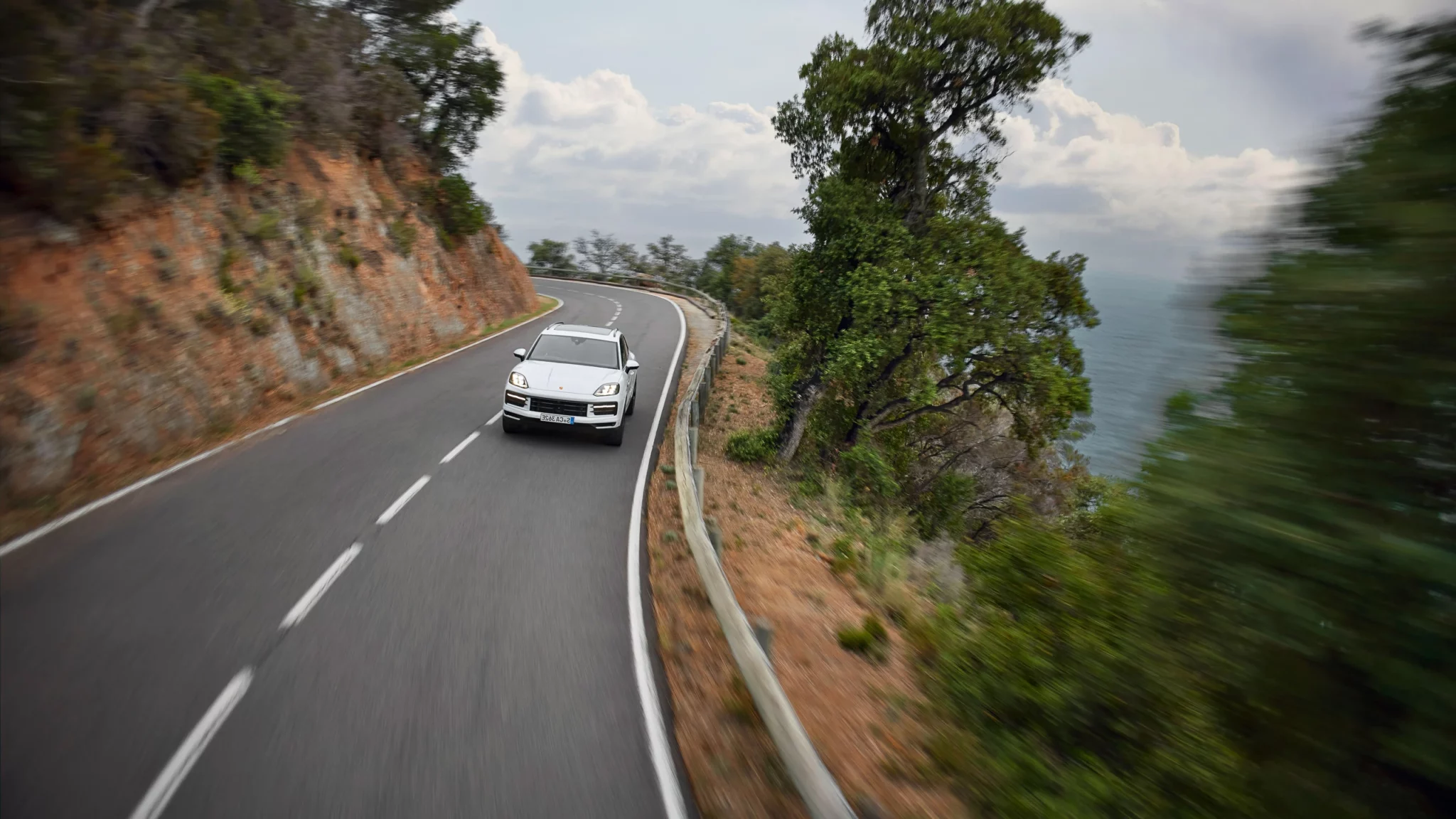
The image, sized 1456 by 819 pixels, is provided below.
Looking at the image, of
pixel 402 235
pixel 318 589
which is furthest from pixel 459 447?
pixel 402 235

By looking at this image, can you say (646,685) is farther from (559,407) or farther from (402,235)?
(402,235)

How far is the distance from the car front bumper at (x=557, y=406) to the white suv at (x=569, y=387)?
1cm

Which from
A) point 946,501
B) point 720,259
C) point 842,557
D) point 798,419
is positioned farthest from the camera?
point 720,259

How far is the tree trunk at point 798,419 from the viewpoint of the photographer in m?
17.3

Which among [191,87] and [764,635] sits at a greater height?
[191,87]

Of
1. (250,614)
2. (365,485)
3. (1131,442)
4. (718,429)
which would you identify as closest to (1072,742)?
(1131,442)

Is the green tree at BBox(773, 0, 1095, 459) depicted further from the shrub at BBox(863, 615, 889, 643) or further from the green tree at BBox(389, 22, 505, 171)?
the green tree at BBox(389, 22, 505, 171)

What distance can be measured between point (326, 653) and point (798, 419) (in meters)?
13.2

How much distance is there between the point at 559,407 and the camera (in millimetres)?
11609

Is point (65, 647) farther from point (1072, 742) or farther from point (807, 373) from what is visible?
point (807, 373)

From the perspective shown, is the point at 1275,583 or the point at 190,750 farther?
the point at 190,750

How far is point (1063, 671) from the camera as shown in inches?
203

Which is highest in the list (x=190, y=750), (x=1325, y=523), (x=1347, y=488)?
(x=1347, y=488)

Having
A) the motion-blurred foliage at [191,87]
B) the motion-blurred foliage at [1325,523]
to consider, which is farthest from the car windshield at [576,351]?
the motion-blurred foliage at [1325,523]
